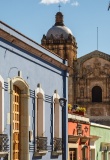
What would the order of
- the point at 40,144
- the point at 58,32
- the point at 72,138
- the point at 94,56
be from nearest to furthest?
1. the point at 40,144
2. the point at 72,138
3. the point at 94,56
4. the point at 58,32

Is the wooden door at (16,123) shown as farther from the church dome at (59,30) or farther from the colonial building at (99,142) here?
the church dome at (59,30)

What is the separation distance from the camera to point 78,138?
19125 mm

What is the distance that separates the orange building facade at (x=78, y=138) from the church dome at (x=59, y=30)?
3282cm

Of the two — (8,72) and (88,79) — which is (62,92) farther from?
(88,79)

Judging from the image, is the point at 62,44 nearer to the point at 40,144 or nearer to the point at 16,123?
the point at 40,144

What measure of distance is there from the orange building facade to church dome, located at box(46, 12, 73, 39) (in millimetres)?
32824

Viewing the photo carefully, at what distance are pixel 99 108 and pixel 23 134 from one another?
3755 cm

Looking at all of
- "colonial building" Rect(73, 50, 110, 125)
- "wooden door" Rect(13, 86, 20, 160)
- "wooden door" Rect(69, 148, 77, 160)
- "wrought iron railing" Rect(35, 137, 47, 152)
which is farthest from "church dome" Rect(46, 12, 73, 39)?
"wooden door" Rect(13, 86, 20, 160)

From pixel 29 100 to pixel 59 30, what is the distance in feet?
133

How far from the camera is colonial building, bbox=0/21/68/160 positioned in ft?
42.4

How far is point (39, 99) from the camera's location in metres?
15.6

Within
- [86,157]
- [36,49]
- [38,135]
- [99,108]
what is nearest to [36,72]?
[36,49]

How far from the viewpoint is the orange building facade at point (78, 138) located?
732 inches

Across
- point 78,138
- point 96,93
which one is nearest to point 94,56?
point 96,93
